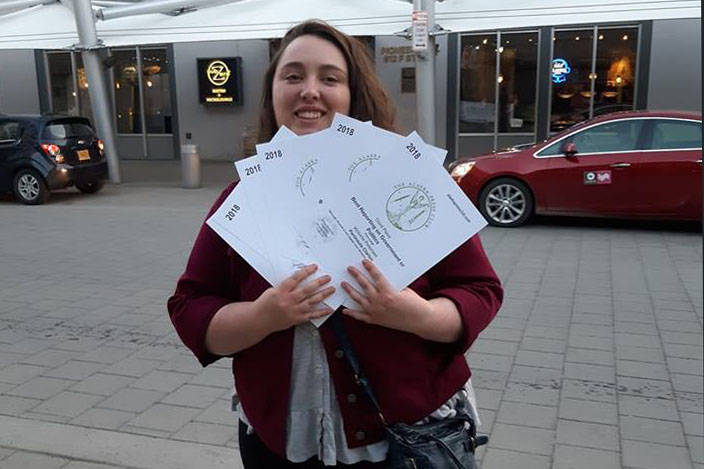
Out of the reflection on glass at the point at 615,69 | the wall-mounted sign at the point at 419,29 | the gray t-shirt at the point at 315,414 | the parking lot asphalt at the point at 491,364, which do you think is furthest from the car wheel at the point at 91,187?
the gray t-shirt at the point at 315,414

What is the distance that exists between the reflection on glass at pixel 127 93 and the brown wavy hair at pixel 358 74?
20.0 m

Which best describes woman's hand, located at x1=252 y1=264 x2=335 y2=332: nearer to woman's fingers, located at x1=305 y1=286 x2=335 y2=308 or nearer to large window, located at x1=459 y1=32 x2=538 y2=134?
woman's fingers, located at x1=305 y1=286 x2=335 y2=308

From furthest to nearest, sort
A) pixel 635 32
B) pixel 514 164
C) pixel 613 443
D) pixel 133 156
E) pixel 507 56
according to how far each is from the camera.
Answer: pixel 133 156 < pixel 507 56 < pixel 635 32 < pixel 514 164 < pixel 613 443

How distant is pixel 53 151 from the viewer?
1240 centimetres

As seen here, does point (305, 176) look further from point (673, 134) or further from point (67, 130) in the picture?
point (67, 130)

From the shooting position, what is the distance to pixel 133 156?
20.7 meters

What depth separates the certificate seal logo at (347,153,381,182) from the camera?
1.46 meters

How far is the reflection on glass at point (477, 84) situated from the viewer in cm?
1752

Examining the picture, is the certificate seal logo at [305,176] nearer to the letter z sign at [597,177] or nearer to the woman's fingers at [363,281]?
the woman's fingers at [363,281]

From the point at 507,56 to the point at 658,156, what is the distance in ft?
30.3

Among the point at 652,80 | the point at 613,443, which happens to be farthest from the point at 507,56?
the point at 613,443

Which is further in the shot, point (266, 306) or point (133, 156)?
point (133, 156)

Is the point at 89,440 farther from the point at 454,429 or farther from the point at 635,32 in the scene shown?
the point at 635,32

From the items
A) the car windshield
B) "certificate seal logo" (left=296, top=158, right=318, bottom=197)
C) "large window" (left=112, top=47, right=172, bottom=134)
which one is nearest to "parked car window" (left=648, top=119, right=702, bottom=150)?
"certificate seal logo" (left=296, top=158, right=318, bottom=197)
